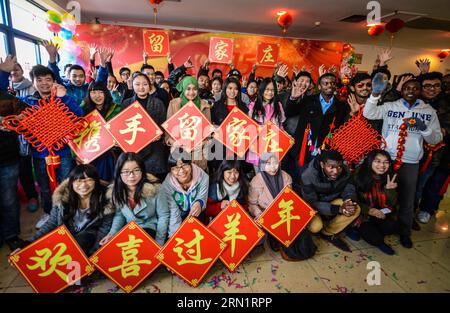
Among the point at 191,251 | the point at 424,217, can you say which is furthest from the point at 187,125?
the point at 424,217

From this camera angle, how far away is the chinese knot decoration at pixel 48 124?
6.40 ft

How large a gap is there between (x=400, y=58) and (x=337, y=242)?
12.0 m

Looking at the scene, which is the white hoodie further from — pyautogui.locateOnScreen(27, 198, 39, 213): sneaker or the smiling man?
pyautogui.locateOnScreen(27, 198, 39, 213): sneaker

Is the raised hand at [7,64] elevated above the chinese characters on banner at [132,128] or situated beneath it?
elevated above

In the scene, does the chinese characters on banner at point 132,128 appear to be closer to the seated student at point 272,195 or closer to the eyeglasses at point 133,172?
the eyeglasses at point 133,172

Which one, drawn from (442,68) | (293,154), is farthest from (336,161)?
(442,68)

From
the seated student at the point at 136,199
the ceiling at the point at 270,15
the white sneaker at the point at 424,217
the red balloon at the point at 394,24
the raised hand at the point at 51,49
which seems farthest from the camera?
the red balloon at the point at 394,24

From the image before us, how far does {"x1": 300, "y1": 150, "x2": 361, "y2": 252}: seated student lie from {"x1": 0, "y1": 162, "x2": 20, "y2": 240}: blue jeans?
2.72 m

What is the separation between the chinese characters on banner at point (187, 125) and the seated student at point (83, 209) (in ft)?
2.43

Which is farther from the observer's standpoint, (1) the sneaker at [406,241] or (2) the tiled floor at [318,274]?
(1) the sneaker at [406,241]

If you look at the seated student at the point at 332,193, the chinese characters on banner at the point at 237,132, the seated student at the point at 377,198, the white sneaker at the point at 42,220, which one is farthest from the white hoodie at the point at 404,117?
the white sneaker at the point at 42,220

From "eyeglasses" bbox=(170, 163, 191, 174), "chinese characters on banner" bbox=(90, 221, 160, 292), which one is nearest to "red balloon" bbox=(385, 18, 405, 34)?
"eyeglasses" bbox=(170, 163, 191, 174)

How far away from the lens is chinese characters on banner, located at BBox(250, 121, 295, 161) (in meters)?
2.44
